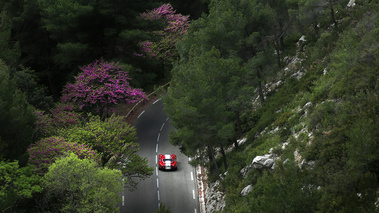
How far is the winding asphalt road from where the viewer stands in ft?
116

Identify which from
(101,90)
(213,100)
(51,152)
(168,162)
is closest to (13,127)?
(51,152)

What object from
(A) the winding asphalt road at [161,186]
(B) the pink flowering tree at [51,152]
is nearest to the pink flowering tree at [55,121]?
(B) the pink flowering tree at [51,152]

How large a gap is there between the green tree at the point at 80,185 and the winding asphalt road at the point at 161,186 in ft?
19.4

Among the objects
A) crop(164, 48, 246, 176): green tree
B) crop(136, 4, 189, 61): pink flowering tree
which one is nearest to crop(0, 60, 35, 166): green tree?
crop(164, 48, 246, 176): green tree

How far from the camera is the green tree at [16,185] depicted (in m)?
25.0

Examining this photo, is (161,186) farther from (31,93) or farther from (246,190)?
(31,93)

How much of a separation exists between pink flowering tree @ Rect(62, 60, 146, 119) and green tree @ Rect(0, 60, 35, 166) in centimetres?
1029

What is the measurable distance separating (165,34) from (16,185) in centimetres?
3396

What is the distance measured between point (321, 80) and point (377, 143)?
42.4 feet

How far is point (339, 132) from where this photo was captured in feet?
72.5

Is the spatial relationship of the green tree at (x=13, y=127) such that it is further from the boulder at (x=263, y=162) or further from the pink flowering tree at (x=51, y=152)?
the boulder at (x=263, y=162)

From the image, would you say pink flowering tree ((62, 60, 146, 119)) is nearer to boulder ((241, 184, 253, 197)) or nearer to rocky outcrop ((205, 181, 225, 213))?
rocky outcrop ((205, 181, 225, 213))

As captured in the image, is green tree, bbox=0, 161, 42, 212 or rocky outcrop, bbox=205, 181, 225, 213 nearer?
green tree, bbox=0, 161, 42, 212

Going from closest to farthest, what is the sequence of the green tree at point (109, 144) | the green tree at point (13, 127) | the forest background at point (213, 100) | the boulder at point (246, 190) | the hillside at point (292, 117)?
the hillside at point (292, 117) → the forest background at point (213, 100) → the boulder at point (246, 190) → the green tree at point (13, 127) → the green tree at point (109, 144)
